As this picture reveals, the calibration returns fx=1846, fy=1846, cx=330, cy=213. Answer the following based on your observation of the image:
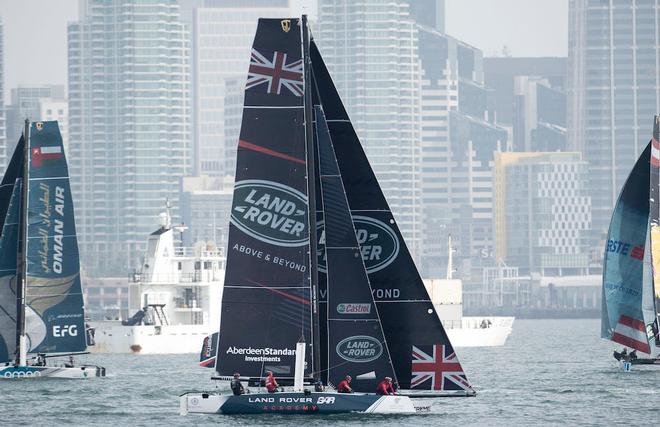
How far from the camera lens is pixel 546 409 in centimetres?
4097

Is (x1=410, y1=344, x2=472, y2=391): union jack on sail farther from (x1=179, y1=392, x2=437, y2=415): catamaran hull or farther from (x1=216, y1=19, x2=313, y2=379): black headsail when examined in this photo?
(x1=216, y1=19, x2=313, y2=379): black headsail

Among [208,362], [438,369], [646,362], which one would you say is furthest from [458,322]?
[438,369]

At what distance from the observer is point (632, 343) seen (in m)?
52.8

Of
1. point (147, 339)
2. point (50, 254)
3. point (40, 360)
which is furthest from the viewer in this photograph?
point (147, 339)

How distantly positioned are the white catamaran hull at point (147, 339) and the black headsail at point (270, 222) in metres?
42.2

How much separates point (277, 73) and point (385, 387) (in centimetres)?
626

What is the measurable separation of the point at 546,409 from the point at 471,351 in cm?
4053

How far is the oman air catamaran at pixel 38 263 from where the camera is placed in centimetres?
4794

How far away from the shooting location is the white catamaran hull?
252 ft

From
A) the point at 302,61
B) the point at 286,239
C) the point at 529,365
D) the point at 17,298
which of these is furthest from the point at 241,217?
the point at 529,365

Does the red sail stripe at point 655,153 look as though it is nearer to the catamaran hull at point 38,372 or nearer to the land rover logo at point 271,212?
the catamaran hull at point 38,372

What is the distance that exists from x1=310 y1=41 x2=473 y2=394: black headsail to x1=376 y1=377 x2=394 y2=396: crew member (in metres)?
0.51

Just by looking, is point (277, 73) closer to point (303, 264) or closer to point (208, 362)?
point (303, 264)

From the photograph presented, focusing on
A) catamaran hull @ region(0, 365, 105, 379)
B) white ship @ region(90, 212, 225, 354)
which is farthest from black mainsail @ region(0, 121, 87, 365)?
white ship @ region(90, 212, 225, 354)
